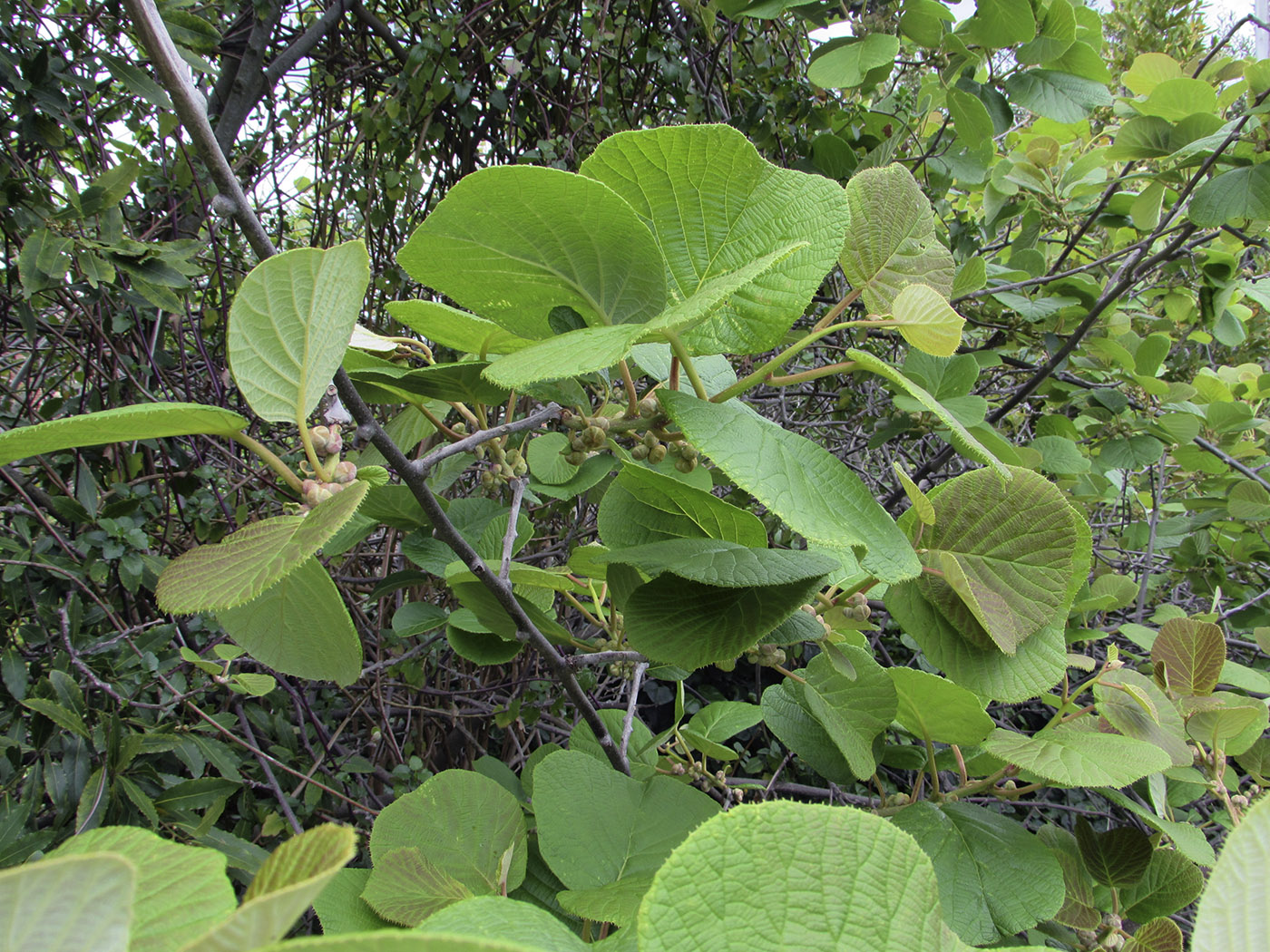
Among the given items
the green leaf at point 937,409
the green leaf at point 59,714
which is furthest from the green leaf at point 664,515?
the green leaf at point 59,714

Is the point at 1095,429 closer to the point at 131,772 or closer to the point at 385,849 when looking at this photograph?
the point at 385,849

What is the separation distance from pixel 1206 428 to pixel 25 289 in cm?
232

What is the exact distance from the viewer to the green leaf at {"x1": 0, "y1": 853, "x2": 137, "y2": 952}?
0.49 ft

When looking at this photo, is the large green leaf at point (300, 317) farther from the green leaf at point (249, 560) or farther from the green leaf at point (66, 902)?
the green leaf at point (66, 902)

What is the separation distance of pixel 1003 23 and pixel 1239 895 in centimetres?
125

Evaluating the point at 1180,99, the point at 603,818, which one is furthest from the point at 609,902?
the point at 1180,99

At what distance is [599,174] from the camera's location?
0.40 metres

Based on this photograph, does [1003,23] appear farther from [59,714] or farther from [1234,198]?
[59,714]

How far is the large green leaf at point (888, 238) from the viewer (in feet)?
1.57

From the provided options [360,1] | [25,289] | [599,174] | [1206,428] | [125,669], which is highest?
[360,1]

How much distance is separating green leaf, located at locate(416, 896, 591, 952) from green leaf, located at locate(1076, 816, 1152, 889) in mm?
656

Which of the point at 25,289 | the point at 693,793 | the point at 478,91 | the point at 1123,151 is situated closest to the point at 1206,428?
the point at 1123,151

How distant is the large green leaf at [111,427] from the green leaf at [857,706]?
51 cm

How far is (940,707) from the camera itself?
0.62 meters
